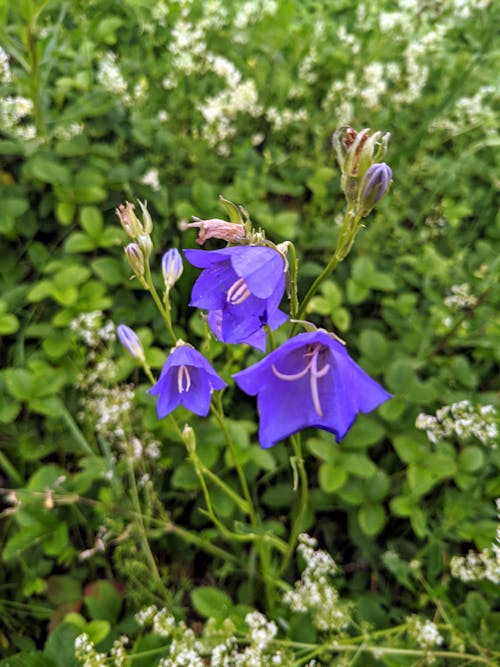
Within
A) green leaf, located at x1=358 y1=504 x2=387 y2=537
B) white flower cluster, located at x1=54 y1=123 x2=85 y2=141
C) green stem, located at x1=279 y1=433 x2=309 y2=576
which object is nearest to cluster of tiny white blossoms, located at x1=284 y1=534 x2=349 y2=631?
green stem, located at x1=279 y1=433 x2=309 y2=576

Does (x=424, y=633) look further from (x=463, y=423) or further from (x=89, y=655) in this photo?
(x=89, y=655)

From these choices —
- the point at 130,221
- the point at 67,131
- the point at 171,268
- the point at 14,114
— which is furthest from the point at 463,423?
the point at 14,114

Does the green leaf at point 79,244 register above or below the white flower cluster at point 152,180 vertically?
below

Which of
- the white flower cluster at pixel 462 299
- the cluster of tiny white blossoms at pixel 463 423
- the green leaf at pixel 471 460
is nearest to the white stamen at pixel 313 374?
the cluster of tiny white blossoms at pixel 463 423

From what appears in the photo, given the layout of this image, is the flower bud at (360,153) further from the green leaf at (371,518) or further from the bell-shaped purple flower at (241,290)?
the green leaf at (371,518)

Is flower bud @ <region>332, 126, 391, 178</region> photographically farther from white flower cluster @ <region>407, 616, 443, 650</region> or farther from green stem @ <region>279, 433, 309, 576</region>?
white flower cluster @ <region>407, 616, 443, 650</region>

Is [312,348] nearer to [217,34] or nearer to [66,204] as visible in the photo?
[66,204]

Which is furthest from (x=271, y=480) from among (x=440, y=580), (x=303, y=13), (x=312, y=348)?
(x=303, y=13)
